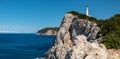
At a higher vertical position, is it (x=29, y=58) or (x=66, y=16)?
(x=66, y=16)

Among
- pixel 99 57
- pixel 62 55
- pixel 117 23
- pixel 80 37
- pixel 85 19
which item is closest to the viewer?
pixel 99 57

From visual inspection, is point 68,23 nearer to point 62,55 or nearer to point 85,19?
point 85,19

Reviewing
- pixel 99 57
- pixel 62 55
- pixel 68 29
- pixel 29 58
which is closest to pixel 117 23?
pixel 62 55

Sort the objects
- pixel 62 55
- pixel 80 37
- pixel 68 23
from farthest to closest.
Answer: pixel 68 23
pixel 62 55
pixel 80 37

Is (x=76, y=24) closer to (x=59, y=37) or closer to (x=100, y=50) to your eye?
(x=59, y=37)

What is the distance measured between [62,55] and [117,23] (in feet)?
64.6

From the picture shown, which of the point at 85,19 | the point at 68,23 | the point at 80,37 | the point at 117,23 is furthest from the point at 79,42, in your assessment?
the point at 68,23

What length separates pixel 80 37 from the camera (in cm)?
3091

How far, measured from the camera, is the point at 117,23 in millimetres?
50531

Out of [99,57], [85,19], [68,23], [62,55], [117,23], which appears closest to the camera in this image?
[99,57]

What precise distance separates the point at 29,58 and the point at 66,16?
16.3 meters

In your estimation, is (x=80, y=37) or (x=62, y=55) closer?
(x=80, y=37)

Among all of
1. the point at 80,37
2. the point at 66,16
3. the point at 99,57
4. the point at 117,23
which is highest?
the point at 66,16

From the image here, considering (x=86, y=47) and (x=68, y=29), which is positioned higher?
(x=68, y=29)
